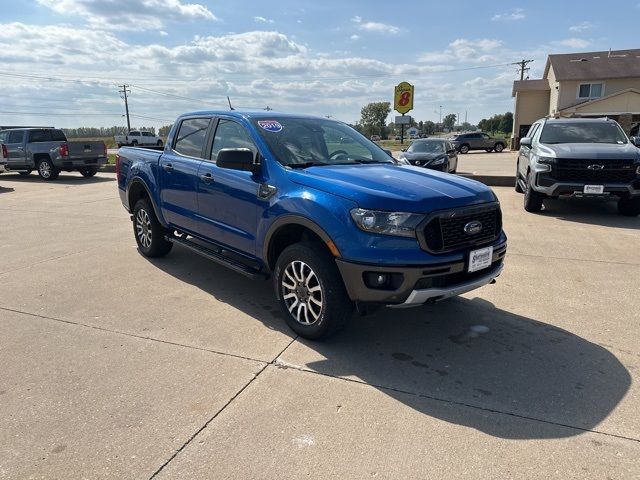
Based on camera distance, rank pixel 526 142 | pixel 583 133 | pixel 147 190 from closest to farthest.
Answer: pixel 147 190
pixel 583 133
pixel 526 142

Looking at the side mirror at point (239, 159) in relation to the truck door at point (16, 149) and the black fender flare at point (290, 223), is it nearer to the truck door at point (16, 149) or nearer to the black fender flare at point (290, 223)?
the black fender flare at point (290, 223)

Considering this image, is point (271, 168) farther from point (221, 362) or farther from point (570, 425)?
point (570, 425)

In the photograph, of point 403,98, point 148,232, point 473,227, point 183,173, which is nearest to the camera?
point 473,227

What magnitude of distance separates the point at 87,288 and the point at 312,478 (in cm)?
381

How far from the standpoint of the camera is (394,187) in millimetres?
3467

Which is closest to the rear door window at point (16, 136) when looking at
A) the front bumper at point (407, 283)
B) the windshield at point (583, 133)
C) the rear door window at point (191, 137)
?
the rear door window at point (191, 137)

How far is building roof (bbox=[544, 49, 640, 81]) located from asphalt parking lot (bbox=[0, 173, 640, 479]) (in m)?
37.7

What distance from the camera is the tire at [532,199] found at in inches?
357

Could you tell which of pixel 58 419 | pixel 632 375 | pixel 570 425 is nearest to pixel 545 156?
pixel 632 375

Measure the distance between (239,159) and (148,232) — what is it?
275 cm

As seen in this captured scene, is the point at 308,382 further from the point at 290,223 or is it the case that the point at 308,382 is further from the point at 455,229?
the point at 455,229

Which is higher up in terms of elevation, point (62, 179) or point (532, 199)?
point (532, 199)

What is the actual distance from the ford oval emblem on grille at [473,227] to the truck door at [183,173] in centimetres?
281

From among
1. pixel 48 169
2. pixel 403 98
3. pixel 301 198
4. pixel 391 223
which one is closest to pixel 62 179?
pixel 48 169
